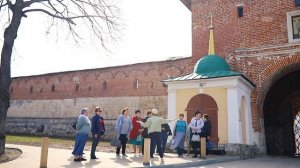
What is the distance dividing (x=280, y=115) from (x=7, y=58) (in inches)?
569

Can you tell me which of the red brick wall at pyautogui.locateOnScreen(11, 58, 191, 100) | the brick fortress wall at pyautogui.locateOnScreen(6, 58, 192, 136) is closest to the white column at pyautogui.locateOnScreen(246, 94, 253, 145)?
the red brick wall at pyautogui.locateOnScreen(11, 58, 191, 100)

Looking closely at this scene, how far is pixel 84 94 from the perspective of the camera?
2422cm

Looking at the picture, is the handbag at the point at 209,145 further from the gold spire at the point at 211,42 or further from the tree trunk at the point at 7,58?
the tree trunk at the point at 7,58

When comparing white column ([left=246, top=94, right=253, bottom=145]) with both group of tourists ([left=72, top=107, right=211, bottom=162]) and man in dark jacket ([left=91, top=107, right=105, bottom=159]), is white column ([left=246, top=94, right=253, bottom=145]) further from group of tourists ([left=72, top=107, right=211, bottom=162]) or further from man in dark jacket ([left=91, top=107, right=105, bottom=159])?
man in dark jacket ([left=91, top=107, right=105, bottom=159])

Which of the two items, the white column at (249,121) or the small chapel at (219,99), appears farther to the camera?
the white column at (249,121)

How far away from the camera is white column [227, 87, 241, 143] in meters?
11.6

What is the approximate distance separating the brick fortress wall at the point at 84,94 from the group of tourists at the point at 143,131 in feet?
29.7

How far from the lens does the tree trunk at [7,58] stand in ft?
33.6

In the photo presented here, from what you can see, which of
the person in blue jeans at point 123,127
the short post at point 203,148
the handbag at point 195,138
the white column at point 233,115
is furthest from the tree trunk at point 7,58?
the white column at point 233,115

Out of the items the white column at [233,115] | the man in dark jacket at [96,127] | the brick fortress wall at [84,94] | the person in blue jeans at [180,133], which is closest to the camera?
the man in dark jacket at [96,127]

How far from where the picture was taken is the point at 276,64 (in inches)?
551

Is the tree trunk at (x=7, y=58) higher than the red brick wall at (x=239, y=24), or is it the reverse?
Result: the red brick wall at (x=239, y=24)

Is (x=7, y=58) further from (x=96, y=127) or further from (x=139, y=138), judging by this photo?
(x=139, y=138)

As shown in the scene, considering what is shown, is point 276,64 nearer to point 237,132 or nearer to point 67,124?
point 237,132
